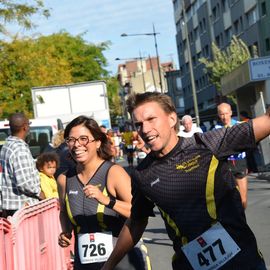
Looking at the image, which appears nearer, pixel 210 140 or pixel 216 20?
pixel 210 140

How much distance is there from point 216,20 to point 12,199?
59097 millimetres

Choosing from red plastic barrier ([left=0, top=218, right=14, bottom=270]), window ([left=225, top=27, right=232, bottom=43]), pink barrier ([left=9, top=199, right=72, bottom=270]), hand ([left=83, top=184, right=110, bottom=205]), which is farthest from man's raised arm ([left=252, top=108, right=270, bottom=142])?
window ([left=225, top=27, right=232, bottom=43])

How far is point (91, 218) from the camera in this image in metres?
4.95

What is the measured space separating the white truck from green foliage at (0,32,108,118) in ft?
→ 5.05

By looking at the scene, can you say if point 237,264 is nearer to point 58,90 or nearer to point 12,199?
point 12,199

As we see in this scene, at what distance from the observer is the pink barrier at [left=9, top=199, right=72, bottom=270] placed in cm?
659

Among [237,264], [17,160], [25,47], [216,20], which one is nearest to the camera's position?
[237,264]

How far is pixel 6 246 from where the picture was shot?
604cm

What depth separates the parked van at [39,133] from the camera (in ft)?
66.1

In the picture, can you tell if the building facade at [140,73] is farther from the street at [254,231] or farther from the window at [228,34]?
the street at [254,231]

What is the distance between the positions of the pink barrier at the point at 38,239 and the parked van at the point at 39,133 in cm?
1095

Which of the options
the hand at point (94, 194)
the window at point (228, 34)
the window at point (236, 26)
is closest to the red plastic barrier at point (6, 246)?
the hand at point (94, 194)

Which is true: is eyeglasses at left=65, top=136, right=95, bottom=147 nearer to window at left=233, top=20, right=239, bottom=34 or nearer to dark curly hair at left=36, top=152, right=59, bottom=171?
dark curly hair at left=36, top=152, right=59, bottom=171

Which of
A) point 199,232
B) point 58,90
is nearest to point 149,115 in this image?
point 199,232
